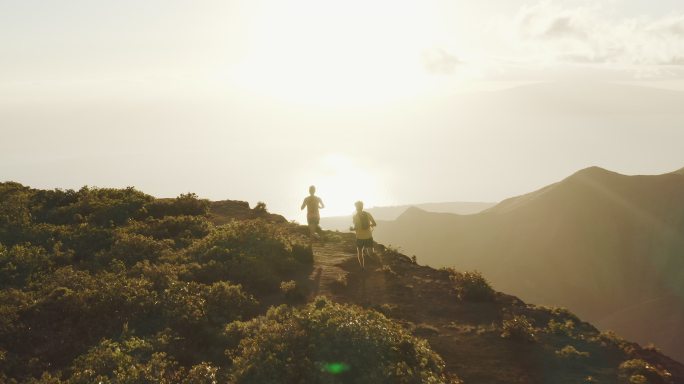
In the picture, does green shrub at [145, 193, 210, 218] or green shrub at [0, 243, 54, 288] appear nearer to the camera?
green shrub at [0, 243, 54, 288]

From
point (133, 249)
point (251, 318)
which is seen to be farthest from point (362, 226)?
point (133, 249)

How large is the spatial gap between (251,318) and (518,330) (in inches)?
301

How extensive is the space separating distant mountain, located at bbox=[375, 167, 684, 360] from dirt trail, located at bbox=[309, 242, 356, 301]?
78.3 metres

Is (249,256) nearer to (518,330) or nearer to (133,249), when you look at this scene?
(133,249)

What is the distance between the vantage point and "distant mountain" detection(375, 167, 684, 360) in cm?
8694

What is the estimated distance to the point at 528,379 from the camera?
11.1 m

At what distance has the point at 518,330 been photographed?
523 inches

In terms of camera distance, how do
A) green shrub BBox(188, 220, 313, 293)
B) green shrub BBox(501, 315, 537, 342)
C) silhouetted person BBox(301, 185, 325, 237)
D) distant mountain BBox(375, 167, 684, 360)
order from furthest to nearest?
1. distant mountain BBox(375, 167, 684, 360)
2. silhouetted person BBox(301, 185, 325, 237)
3. green shrub BBox(188, 220, 313, 293)
4. green shrub BBox(501, 315, 537, 342)

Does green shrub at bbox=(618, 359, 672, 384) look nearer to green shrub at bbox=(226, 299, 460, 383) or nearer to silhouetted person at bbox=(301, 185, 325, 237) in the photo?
green shrub at bbox=(226, 299, 460, 383)

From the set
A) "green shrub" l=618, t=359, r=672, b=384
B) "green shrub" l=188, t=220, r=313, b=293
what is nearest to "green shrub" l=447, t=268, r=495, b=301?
"green shrub" l=618, t=359, r=672, b=384

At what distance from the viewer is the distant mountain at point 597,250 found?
86.9 metres

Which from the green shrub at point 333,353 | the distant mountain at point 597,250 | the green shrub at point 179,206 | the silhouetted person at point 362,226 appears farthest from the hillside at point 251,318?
the distant mountain at point 597,250

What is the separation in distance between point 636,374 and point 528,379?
2786 millimetres

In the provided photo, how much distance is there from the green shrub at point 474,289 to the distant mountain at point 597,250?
3118 inches
